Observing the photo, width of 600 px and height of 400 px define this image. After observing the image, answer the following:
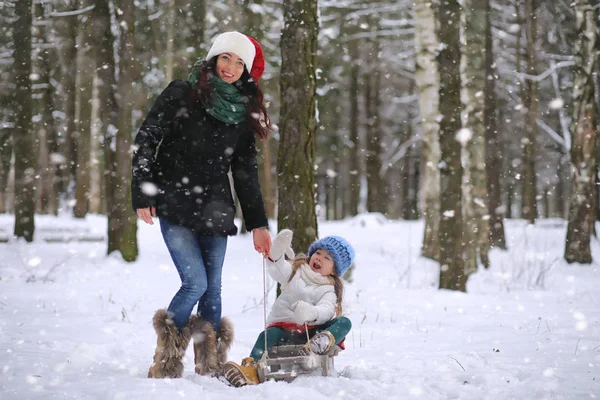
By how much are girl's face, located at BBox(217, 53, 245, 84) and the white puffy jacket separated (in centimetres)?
127

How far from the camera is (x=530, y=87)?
17.1 metres

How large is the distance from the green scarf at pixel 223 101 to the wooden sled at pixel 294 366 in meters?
1.55

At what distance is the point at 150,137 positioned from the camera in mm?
3568

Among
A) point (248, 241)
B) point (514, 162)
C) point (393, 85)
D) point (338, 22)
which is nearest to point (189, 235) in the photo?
point (248, 241)

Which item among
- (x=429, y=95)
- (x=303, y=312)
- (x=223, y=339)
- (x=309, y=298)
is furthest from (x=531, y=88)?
(x=223, y=339)

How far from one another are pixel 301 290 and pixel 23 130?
10.6m

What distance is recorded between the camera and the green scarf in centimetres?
366

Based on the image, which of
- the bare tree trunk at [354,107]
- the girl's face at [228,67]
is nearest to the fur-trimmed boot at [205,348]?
the girl's face at [228,67]

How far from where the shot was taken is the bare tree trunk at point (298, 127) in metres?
6.27

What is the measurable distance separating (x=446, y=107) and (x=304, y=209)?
113 inches

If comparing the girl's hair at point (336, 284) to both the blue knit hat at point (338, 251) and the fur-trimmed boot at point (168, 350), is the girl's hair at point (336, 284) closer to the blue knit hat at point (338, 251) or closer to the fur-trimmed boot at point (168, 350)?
the blue knit hat at point (338, 251)

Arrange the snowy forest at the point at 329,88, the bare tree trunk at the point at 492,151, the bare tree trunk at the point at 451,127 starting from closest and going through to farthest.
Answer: the snowy forest at the point at 329,88
the bare tree trunk at the point at 451,127
the bare tree trunk at the point at 492,151

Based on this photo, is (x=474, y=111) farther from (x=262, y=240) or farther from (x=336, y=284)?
(x=262, y=240)

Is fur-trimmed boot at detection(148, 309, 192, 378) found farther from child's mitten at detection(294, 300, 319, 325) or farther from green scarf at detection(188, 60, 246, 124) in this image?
green scarf at detection(188, 60, 246, 124)
